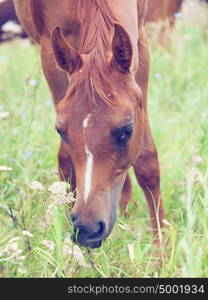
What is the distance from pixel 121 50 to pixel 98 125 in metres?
0.37

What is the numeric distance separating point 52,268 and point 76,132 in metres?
0.64

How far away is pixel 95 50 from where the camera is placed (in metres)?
3.16

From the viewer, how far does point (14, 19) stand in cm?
521

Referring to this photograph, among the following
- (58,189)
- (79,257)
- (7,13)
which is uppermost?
(7,13)

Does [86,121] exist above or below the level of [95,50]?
below

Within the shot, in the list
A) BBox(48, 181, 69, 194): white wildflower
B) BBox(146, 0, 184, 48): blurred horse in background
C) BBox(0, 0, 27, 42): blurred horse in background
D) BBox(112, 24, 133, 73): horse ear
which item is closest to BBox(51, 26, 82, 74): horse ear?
BBox(112, 24, 133, 73): horse ear

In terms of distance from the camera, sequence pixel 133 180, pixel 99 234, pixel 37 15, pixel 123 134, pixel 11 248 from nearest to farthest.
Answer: pixel 11 248 → pixel 99 234 → pixel 123 134 → pixel 37 15 → pixel 133 180

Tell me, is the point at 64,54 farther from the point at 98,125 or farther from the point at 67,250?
the point at 67,250

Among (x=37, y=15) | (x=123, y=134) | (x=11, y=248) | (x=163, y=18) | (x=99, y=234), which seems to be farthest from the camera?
(x=163, y=18)

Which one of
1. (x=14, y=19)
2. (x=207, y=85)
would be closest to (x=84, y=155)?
(x=14, y=19)

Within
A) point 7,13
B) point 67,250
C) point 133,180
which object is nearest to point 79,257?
point 67,250

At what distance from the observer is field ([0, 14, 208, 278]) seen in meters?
3.07

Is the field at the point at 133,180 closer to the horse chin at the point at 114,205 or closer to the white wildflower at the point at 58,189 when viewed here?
the white wildflower at the point at 58,189

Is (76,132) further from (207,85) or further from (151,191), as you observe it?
(207,85)
